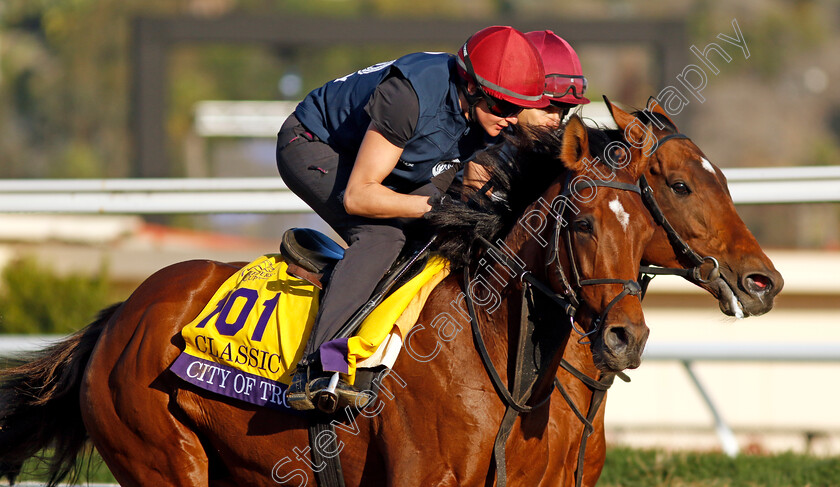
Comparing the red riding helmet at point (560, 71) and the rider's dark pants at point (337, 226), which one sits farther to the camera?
the red riding helmet at point (560, 71)

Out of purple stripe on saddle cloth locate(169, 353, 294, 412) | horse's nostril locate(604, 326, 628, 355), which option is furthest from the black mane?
purple stripe on saddle cloth locate(169, 353, 294, 412)

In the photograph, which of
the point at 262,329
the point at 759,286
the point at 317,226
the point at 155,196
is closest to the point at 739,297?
the point at 759,286

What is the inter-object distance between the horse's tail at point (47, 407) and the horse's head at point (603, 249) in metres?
1.97

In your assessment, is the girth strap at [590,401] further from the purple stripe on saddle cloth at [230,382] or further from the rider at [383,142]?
the purple stripe on saddle cloth at [230,382]

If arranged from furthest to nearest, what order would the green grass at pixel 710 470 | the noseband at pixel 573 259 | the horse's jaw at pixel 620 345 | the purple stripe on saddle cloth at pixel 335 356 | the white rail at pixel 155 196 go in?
the white rail at pixel 155 196
the green grass at pixel 710 470
the purple stripe on saddle cloth at pixel 335 356
the noseband at pixel 573 259
the horse's jaw at pixel 620 345

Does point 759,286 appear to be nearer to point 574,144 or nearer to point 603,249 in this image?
point 603,249

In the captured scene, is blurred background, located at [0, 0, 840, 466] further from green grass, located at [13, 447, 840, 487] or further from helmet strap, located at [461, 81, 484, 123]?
helmet strap, located at [461, 81, 484, 123]

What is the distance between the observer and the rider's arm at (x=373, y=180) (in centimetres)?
313

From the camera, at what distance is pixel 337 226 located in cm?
352

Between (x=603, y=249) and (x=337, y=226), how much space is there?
1069 millimetres

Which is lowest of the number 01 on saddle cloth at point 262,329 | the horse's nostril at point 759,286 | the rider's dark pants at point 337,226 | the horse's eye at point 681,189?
the number 01 on saddle cloth at point 262,329

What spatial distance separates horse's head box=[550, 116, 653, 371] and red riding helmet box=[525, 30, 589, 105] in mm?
1244

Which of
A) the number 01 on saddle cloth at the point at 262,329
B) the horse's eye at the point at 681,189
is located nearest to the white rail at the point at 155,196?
the number 01 on saddle cloth at the point at 262,329

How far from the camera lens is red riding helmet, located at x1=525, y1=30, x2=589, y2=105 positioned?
4.32 meters
